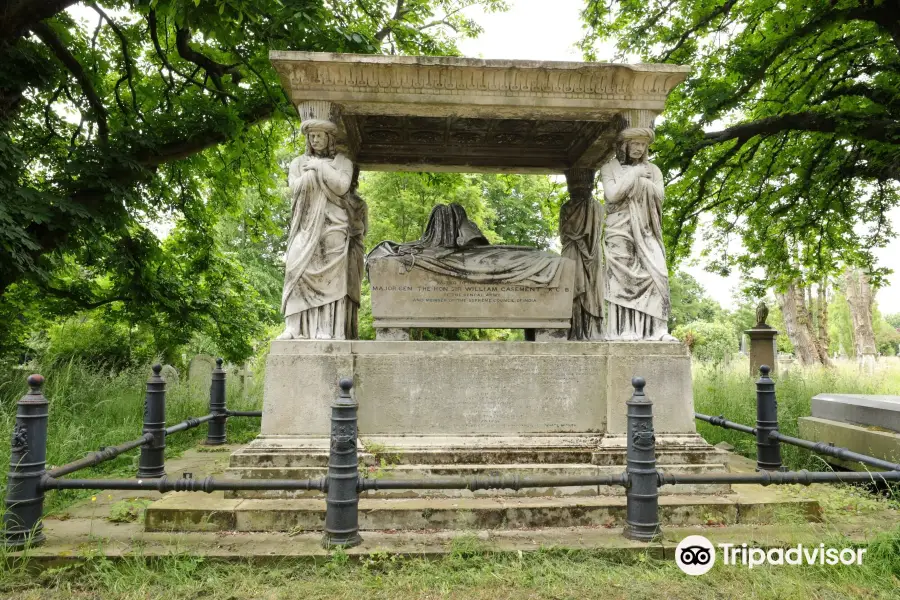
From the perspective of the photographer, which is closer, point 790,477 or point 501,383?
point 790,477

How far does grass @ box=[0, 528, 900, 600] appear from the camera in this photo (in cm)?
346

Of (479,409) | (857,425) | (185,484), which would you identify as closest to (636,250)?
(479,409)

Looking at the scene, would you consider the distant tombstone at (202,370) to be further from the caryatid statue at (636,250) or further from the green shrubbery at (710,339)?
the green shrubbery at (710,339)

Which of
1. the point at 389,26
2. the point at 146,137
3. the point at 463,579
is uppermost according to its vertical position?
the point at 389,26

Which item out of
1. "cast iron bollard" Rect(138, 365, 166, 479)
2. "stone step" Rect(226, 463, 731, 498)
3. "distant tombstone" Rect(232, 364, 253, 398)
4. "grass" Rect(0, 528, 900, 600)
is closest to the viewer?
"grass" Rect(0, 528, 900, 600)

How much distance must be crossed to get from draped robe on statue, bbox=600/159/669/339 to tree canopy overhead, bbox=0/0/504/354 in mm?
4249

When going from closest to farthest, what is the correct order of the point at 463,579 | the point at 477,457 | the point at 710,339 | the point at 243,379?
the point at 463,579
the point at 477,457
the point at 243,379
the point at 710,339

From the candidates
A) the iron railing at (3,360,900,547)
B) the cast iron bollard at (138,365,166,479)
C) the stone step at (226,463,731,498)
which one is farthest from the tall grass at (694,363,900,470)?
the cast iron bollard at (138,365,166,479)

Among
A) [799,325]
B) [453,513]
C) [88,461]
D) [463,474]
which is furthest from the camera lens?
[799,325]

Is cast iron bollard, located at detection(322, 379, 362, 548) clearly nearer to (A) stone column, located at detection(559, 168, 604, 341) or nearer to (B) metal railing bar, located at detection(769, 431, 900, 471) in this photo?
(A) stone column, located at detection(559, 168, 604, 341)

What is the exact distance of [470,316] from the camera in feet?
19.2

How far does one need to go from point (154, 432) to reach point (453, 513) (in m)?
3.26

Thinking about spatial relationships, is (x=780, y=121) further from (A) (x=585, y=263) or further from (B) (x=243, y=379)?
(B) (x=243, y=379)

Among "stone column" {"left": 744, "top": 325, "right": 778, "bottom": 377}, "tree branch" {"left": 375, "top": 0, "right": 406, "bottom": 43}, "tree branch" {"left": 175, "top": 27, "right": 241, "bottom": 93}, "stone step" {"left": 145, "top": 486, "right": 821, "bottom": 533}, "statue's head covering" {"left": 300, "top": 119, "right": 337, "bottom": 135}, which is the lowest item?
"stone step" {"left": 145, "top": 486, "right": 821, "bottom": 533}
